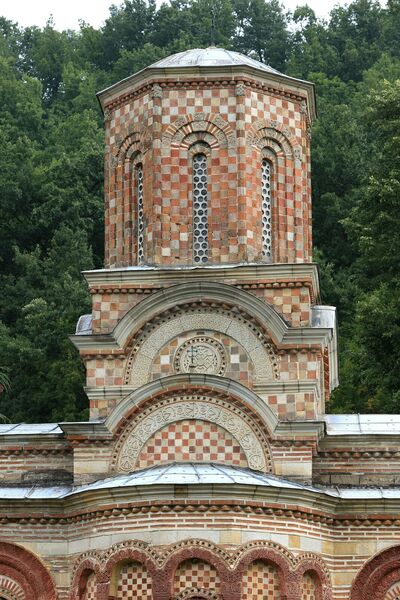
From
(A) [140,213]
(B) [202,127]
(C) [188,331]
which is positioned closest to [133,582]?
(C) [188,331]

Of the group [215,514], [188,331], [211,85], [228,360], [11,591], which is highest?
[211,85]

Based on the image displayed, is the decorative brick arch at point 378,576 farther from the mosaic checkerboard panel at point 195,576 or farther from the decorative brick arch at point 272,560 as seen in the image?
the mosaic checkerboard panel at point 195,576

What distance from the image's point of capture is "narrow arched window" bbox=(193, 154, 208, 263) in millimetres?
27984

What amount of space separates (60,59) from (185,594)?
51.1m

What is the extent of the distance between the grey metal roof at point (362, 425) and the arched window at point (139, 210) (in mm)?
4306

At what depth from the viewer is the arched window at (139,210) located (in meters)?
28.4

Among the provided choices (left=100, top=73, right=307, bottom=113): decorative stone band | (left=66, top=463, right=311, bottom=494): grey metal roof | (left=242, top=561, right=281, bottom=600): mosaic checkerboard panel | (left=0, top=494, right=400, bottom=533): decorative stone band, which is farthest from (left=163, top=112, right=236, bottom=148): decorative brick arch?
(left=242, top=561, right=281, bottom=600): mosaic checkerboard panel

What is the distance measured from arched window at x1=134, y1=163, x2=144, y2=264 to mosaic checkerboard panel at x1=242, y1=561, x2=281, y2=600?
20.0 feet

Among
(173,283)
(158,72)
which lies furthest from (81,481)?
(158,72)

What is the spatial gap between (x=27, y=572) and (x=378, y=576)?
222 inches

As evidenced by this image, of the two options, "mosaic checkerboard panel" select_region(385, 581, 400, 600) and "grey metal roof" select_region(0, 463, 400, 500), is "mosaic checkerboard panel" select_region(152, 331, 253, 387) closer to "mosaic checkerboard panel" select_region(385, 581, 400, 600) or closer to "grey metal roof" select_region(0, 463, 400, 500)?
"grey metal roof" select_region(0, 463, 400, 500)

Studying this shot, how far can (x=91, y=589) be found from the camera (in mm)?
25422

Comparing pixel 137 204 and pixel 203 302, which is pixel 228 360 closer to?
pixel 203 302

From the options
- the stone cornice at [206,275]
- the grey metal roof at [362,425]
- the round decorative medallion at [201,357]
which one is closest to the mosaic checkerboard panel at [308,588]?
the grey metal roof at [362,425]
